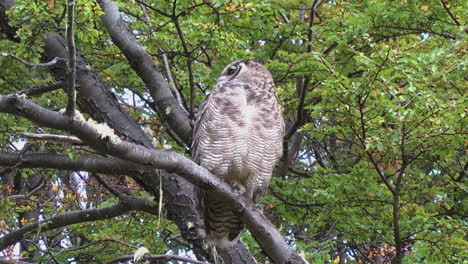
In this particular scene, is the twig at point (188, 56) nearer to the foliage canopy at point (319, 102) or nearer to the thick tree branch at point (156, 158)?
the foliage canopy at point (319, 102)

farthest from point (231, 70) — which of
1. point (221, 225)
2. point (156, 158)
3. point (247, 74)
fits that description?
point (156, 158)

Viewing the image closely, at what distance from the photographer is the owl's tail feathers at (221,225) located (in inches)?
184

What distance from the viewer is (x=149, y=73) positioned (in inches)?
208

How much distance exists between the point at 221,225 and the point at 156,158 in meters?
1.85

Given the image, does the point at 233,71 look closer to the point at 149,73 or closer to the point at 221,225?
the point at 149,73

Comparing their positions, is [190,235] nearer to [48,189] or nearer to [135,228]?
[135,228]

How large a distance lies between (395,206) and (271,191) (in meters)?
2.54

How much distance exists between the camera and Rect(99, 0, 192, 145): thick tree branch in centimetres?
516

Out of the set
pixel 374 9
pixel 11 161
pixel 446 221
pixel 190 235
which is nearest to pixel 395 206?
pixel 446 221

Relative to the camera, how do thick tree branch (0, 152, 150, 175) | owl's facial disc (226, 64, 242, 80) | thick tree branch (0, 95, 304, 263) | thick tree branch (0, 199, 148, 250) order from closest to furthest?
thick tree branch (0, 95, 304, 263) < thick tree branch (0, 152, 150, 175) < thick tree branch (0, 199, 148, 250) < owl's facial disc (226, 64, 242, 80)

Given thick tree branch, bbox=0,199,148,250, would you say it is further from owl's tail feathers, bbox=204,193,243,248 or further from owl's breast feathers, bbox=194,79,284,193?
owl's breast feathers, bbox=194,79,284,193

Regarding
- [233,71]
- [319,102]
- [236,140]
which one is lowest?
[236,140]

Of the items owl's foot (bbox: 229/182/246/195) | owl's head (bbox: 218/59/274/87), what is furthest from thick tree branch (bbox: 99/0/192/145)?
owl's foot (bbox: 229/182/246/195)

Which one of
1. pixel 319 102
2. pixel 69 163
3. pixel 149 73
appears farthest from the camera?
pixel 319 102
